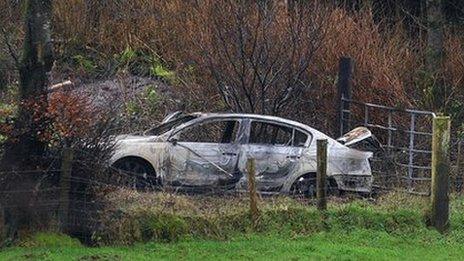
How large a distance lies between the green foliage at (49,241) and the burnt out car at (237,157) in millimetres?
2732

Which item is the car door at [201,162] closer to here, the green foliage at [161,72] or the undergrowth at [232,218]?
the undergrowth at [232,218]

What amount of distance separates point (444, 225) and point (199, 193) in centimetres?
326

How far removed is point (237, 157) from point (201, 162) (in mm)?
598

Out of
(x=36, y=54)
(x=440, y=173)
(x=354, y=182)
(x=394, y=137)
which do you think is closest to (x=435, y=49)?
(x=394, y=137)

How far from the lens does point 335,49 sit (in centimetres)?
1853

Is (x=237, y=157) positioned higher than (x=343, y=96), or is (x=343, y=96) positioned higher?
(x=343, y=96)

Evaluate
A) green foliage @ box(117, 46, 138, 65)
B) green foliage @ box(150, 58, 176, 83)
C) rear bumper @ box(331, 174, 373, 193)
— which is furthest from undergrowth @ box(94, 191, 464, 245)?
green foliage @ box(117, 46, 138, 65)

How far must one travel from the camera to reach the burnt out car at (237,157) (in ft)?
40.8

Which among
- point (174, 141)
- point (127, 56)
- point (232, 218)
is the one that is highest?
point (127, 56)

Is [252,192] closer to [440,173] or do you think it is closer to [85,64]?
[440,173]

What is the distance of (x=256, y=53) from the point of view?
1587cm

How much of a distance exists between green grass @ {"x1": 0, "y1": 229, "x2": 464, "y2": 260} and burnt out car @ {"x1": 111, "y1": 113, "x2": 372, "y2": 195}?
7.75 ft

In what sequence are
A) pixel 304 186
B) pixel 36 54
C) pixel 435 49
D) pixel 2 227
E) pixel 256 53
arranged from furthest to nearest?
pixel 435 49
pixel 256 53
pixel 304 186
pixel 36 54
pixel 2 227

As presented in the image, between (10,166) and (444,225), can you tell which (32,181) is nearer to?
(10,166)
